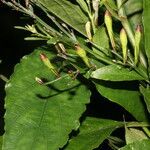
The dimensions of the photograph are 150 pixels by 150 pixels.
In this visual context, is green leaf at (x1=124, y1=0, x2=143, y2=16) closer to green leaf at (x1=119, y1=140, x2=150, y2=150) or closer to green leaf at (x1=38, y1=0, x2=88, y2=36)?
green leaf at (x1=38, y1=0, x2=88, y2=36)

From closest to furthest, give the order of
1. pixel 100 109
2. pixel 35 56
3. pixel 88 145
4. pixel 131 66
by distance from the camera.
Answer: pixel 131 66 < pixel 88 145 < pixel 35 56 < pixel 100 109

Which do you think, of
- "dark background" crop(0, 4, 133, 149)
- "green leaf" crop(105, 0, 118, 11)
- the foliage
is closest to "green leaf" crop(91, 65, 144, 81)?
the foliage

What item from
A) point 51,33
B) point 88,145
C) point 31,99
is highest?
point 51,33

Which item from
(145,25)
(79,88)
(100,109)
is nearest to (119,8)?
(145,25)

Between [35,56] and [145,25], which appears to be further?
[35,56]

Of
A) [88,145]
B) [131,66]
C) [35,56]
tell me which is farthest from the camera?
[35,56]

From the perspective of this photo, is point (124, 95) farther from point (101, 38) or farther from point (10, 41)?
point (10, 41)

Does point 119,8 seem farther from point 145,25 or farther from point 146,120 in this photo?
point 146,120
